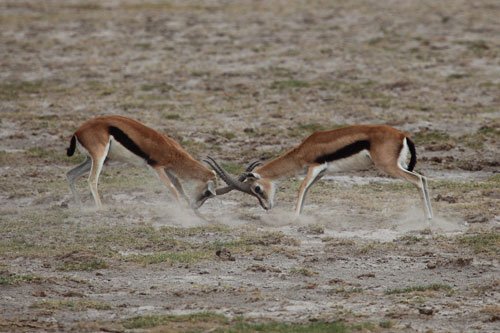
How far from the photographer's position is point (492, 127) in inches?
717

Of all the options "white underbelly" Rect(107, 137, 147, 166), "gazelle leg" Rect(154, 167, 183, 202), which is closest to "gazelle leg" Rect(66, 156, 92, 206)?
"white underbelly" Rect(107, 137, 147, 166)

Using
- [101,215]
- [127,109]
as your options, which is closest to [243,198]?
[101,215]

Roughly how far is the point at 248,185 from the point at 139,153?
4.77 ft

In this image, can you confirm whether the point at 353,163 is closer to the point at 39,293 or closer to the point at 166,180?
the point at 166,180

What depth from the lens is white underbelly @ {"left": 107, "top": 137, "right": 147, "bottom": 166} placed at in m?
14.2

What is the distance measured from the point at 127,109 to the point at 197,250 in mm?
8514

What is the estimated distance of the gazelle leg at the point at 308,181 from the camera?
13531 millimetres

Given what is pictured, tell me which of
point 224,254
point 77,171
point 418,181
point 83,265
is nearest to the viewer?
point 83,265

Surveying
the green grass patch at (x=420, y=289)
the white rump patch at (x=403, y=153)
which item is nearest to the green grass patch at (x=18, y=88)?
the white rump patch at (x=403, y=153)

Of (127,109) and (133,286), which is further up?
(133,286)

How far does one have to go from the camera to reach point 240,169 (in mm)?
16062

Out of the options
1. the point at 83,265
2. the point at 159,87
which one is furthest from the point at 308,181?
the point at 159,87

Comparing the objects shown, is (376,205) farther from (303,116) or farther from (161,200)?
(303,116)

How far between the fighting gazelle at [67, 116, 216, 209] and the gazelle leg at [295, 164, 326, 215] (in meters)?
1.18
